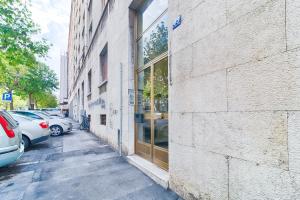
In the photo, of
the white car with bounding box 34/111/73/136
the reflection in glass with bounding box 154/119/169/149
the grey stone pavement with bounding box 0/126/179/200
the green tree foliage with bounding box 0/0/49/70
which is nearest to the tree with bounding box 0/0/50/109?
the green tree foliage with bounding box 0/0/49/70

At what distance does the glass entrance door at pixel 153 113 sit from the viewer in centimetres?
420

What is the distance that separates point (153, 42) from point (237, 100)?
3166mm

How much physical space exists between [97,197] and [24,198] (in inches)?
45.9

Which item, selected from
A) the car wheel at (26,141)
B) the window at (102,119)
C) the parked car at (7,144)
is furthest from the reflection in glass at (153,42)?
the car wheel at (26,141)

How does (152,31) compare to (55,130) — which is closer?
(152,31)

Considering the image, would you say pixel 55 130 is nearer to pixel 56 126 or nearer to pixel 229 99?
pixel 56 126

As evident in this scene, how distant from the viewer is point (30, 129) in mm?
7609

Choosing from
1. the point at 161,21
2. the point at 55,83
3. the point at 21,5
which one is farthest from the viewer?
the point at 55,83

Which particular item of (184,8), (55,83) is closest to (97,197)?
(184,8)

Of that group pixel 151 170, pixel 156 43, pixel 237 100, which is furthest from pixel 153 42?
Answer: pixel 237 100

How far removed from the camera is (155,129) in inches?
181

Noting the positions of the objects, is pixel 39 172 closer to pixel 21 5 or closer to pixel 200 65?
pixel 200 65

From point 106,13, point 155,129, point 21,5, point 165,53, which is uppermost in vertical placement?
point 21,5

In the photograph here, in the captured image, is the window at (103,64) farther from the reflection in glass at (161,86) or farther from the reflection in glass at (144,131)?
the reflection in glass at (161,86)
